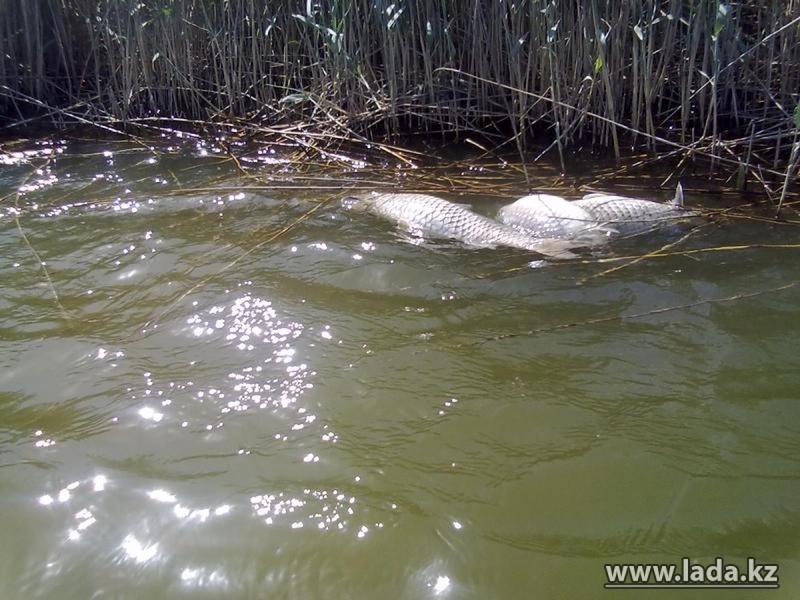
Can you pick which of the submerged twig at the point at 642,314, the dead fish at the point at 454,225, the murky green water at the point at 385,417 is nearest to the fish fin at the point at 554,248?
the dead fish at the point at 454,225

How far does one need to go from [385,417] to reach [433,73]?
13.4 ft

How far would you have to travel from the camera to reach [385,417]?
2818 mm

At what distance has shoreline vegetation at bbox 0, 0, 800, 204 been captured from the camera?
536cm

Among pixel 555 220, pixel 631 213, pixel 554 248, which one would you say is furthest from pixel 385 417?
pixel 631 213

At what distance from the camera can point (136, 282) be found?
4.02m

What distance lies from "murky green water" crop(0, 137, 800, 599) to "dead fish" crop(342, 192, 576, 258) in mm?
134

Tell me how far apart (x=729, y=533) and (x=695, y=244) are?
2368mm

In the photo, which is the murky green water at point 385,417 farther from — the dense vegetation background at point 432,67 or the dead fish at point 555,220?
the dense vegetation background at point 432,67

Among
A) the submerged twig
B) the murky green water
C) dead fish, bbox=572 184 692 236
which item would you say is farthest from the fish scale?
the submerged twig

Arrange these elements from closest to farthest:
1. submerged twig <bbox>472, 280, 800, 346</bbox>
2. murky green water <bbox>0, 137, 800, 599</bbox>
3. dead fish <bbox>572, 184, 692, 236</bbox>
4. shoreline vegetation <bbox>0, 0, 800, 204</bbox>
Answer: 1. murky green water <bbox>0, 137, 800, 599</bbox>
2. submerged twig <bbox>472, 280, 800, 346</bbox>
3. dead fish <bbox>572, 184, 692, 236</bbox>
4. shoreline vegetation <bbox>0, 0, 800, 204</bbox>

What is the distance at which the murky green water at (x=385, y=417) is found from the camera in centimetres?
220

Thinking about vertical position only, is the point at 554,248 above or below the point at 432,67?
below

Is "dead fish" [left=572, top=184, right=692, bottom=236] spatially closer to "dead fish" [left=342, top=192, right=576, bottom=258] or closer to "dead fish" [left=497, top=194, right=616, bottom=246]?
"dead fish" [left=497, top=194, right=616, bottom=246]

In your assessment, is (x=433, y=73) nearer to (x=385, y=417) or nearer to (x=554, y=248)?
(x=554, y=248)
